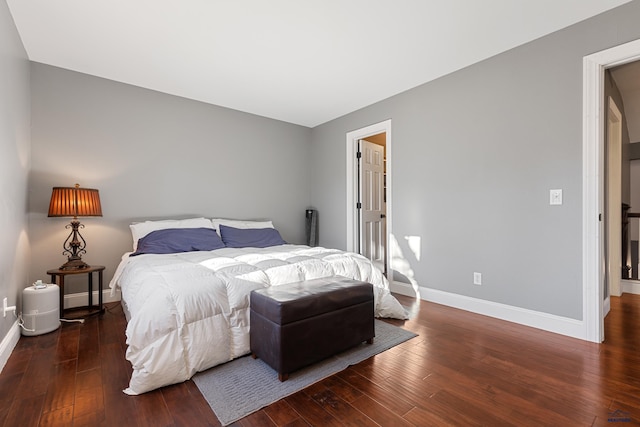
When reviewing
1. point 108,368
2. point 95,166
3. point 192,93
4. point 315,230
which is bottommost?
point 108,368

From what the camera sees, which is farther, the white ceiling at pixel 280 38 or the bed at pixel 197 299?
the white ceiling at pixel 280 38

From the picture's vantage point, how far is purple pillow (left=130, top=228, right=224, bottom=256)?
9.73 feet

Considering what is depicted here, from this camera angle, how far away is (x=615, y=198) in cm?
319

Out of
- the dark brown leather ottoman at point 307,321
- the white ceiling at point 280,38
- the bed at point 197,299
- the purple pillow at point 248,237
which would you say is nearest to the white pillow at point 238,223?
the purple pillow at point 248,237

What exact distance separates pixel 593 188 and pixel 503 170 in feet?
2.18

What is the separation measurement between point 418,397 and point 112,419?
1.54m

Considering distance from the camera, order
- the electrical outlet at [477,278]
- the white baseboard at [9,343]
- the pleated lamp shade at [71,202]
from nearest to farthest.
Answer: the white baseboard at [9,343], the pleated lamp shade at [71,202], the electrical outlet at [477,278]

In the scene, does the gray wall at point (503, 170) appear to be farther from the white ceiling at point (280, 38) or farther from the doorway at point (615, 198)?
the doorway at point (615, 198)

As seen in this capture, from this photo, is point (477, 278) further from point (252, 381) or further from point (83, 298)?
point (83, 298)

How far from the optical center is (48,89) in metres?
2.97

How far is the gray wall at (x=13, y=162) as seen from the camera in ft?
6.54

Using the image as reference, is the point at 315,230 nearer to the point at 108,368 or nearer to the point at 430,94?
the point at 430,94

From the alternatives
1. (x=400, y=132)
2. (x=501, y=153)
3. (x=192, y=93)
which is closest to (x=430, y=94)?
(x=400, y=132)

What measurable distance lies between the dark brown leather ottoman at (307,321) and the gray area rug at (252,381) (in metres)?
0.07
